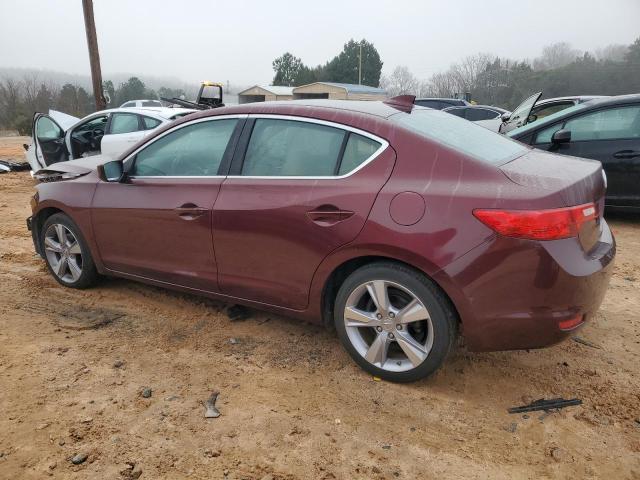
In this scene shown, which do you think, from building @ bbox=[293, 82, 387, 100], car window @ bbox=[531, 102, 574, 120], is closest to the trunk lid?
car window @ bbox=[531, 102, 574, 120]

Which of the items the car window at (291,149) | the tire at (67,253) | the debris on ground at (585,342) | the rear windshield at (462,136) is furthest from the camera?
the tire at (67,253)

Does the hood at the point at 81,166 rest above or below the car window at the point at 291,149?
below

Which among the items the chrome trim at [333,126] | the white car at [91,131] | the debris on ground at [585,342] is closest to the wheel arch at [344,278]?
the chrome trim at [333,126]

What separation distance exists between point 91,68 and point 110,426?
Answer: 546 inches

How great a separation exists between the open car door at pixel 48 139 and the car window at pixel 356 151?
834 centimetres

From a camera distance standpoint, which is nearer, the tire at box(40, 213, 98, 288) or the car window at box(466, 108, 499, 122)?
the tire at box(40, 213, 98, 288)

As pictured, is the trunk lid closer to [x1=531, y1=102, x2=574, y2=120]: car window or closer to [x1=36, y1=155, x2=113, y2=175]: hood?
[x1=36, y1=155, x2=113, y2=175]: hood

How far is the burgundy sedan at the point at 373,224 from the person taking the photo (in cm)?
248

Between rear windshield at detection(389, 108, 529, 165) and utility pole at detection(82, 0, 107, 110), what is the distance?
43.0 feet

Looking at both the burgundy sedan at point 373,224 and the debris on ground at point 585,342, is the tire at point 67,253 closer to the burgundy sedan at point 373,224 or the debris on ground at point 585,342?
the burgundy sedan at point 373,224

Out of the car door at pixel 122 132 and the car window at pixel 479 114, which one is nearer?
the car door at pixel 122 132

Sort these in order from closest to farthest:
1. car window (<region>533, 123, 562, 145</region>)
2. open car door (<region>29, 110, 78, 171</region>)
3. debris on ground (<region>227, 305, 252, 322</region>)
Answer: debris on ground (<region>227, 305, 252, 322</region>) < car window (<region>533, 123, 562, 145</region>) < open car door (<region>29, 110, 78, 171</region>)

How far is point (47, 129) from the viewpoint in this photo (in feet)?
31.7

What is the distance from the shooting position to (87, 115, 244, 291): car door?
341 centimetres
